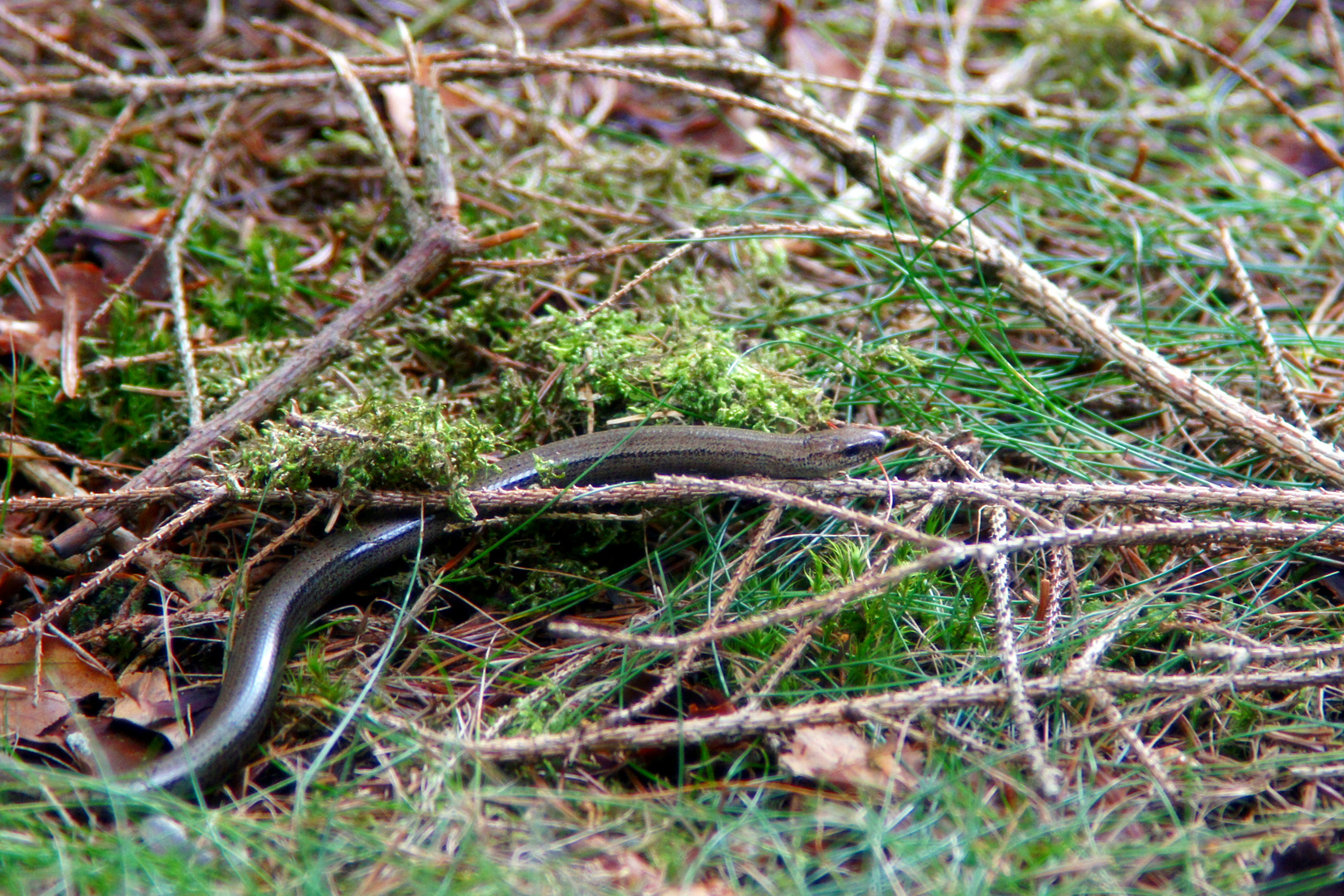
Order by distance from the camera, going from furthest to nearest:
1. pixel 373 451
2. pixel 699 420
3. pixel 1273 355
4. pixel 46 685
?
pixel 699 420 < pixel 1273 355 < pixel 373 451 < pixel 46 685

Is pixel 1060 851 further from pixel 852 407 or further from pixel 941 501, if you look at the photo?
pixel 852 407

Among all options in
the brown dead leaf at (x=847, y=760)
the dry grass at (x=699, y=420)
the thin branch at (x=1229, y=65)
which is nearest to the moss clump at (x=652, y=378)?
the dry grass at (x=699, y=420)

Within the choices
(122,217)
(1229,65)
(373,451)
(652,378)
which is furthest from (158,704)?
(1229,65)

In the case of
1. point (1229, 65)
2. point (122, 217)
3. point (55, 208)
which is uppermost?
point (1229, 65)

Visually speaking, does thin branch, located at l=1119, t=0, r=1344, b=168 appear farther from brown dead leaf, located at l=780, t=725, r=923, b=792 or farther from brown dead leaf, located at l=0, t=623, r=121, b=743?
brown dead leaf, located at l=0, t=623, r=121, b=743

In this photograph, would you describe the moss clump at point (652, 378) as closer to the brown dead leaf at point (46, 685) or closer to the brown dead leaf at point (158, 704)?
the brown dead leaf at point (158, 704)

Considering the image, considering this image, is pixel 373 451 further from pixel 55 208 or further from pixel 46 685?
pixel 55 208
